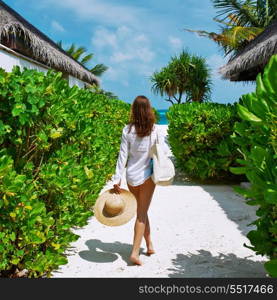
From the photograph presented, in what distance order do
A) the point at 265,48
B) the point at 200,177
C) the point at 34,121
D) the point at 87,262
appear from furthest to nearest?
the point at 265,48 → the point at 200,177 → the point at 87,262 → the point at 34,121

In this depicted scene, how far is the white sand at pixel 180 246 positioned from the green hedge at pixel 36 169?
1.58 ft

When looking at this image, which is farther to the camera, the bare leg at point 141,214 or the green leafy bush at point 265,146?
the bare leg at point 141,214

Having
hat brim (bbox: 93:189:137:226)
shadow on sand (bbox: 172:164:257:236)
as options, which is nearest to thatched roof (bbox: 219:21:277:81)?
shadow on sand (bbox: 172:164:257:236)

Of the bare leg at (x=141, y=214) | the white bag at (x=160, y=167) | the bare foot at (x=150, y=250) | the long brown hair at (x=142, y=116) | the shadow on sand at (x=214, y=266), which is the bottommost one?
the shadow on sand at (x=214, y=266)

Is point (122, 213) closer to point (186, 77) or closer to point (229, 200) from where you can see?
point (229, 200)

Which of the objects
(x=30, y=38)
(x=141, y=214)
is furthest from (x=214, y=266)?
(x=30, y=38)

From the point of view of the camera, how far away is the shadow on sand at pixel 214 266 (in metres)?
3.85

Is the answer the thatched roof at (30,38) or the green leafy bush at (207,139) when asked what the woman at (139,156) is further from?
the thatched roof at (30,38)

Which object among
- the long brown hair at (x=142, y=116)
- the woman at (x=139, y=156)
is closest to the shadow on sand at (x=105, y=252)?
the woman at (x=139, y=156)

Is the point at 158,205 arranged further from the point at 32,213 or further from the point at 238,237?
the point at 32,213

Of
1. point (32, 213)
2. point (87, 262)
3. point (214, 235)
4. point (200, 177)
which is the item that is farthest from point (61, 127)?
point (200, 177)

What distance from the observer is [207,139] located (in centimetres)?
876

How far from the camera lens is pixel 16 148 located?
3492 millimetres
